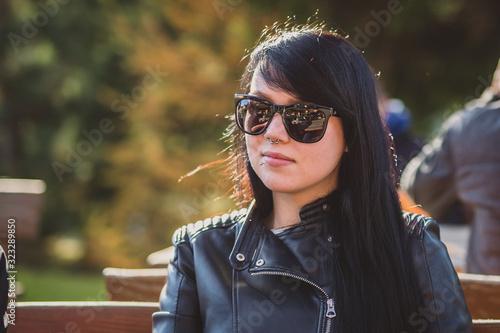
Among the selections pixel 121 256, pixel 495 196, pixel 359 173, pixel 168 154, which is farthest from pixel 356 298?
pixel 121 256

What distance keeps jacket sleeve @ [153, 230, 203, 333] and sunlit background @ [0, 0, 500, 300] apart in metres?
0.76

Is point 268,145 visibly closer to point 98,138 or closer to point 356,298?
point 356,298

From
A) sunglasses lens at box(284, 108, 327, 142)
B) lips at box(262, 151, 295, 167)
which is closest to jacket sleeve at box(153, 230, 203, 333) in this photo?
lips at box(262, 151, 295, 167)

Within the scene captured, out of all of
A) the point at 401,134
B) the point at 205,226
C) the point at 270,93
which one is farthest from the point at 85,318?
the point at 401,134

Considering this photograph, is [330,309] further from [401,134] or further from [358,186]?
[401,134]

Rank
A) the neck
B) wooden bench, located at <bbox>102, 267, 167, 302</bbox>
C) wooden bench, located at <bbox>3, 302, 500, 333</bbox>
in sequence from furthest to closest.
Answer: wooden bench, located at <bbox>102, 267, 167, 302</bbox>
wooden bench, located at <bbox>3, 302, 500, 333</bbox>
the neck

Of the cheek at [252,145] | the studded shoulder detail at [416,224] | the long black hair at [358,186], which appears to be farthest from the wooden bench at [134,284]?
the studded shoulder detail at [416,224]

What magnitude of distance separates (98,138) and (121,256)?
2405 millimetres

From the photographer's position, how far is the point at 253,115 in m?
1.45

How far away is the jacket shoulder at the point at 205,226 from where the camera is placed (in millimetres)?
1568

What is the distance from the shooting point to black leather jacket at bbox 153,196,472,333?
1305 millimetres

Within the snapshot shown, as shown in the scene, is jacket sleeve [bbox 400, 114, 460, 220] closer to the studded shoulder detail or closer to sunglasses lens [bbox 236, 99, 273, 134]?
the studded shoulder detail

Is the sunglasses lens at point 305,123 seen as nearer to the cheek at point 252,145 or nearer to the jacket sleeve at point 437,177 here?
the cheek at point 252,145

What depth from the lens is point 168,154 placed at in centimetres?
752
